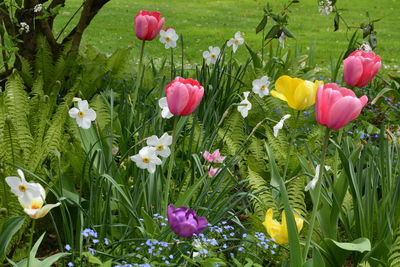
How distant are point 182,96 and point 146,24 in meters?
→ 1.33

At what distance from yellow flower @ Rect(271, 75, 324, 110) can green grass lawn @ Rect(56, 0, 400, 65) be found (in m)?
4.64

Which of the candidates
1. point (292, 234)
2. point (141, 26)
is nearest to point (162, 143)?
point (292, 234)

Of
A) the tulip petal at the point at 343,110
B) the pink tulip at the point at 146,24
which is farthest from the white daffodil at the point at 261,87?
the tulip petal at the point at 343,110

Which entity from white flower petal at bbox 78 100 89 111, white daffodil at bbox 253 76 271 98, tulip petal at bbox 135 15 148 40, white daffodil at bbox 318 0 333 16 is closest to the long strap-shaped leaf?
white flower petal at bbox 78 100 89 111

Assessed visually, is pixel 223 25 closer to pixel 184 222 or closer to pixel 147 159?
pixel 147 159

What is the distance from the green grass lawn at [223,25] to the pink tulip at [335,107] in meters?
5.11

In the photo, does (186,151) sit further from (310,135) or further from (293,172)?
(310,135)

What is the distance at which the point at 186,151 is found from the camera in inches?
124

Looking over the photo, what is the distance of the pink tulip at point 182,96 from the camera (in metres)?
1.89

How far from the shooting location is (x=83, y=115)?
2.13 metres

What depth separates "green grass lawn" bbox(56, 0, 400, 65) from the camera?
984 centimetres

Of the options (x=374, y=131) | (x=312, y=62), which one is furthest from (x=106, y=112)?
(x=312, y=62)

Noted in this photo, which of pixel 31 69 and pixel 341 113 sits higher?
pixel 341 113

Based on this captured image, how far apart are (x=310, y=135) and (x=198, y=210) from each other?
1.38 m
